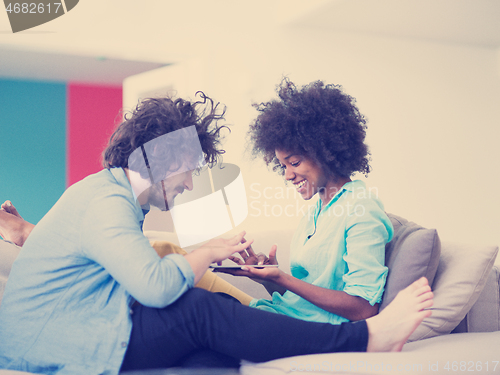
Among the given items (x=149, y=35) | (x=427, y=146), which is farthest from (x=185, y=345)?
(x=427, y=146)

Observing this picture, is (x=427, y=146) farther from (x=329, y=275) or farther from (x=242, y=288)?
(x=329, y=275)

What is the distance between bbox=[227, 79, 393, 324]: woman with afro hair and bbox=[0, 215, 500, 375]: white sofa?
0.10 m

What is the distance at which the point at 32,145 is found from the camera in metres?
4.18

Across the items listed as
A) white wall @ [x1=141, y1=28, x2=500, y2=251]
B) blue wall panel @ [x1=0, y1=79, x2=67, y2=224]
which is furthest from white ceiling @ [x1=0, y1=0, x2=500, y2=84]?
blue wall panel @ [x1=0, y1=79, x2=67, y2=224]

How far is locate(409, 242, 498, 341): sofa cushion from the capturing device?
4.74 ft

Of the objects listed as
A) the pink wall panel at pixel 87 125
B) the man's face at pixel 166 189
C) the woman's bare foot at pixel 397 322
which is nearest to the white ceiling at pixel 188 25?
the pink wall panel at pixel 87 125

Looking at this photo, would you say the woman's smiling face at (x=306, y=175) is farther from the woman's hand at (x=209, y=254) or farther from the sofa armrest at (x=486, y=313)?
the sofa armrest at (x=486, y=313)

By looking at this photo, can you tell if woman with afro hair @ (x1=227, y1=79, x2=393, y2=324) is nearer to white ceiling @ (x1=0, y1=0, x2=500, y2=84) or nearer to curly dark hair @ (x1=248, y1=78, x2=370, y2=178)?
curly dark hair @ (x1=248, y1=78, x2=370, y2=178)

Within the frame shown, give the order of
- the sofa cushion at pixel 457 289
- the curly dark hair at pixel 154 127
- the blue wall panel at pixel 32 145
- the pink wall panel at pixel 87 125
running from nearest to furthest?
the curly dark hair at pixel 154 127 < the sofa cushion at pixel 457 289 < the blue wall panel at pixel 32 145 < the pink wall panel at pixel 87 125

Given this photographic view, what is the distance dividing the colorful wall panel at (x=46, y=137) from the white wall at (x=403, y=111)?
160 centimetres

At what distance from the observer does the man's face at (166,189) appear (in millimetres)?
1342

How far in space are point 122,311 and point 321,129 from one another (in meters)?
0.96

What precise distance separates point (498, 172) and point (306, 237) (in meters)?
3.40

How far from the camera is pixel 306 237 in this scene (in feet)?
5.32
